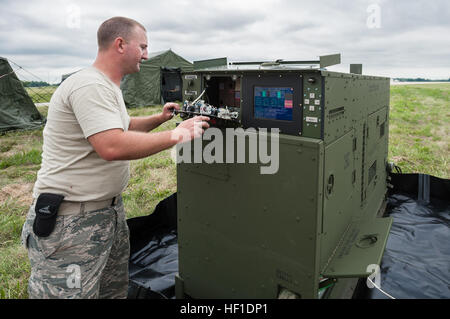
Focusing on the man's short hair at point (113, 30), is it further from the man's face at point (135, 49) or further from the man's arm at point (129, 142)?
the man's arm at point (129, 142)

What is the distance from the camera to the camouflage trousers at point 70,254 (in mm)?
2207

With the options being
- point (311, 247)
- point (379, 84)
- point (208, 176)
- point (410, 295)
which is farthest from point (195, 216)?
point (379, 84)

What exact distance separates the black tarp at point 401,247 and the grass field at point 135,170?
70 cm

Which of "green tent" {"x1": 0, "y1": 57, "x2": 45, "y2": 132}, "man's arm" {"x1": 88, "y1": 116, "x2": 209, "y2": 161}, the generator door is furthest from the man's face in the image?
the generator door

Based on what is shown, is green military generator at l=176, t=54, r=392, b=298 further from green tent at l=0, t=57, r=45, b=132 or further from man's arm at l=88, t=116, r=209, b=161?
green tent at l=0, t=57, r=45, b=132

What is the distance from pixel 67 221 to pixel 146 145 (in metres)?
0.81

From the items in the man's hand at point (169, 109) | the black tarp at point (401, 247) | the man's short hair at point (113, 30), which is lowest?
the black tarp at point (401, 247)

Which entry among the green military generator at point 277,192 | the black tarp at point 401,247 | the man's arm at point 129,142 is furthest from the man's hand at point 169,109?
the black tarp at point 401,247

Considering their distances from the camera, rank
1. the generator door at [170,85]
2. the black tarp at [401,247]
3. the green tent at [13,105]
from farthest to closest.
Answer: the generator door at [170,85]
the green tent at [13,105]
the black tarp at [401,247]

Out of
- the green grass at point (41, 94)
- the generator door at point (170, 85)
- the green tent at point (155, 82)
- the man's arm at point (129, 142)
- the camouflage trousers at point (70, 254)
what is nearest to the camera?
the man's arm at point (129, 142)

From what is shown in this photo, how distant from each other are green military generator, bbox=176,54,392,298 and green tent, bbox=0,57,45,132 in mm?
10597

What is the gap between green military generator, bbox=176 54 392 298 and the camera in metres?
2.26

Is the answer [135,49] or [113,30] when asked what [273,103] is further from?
[113,30]

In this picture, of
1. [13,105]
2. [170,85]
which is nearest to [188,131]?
[13,105]
